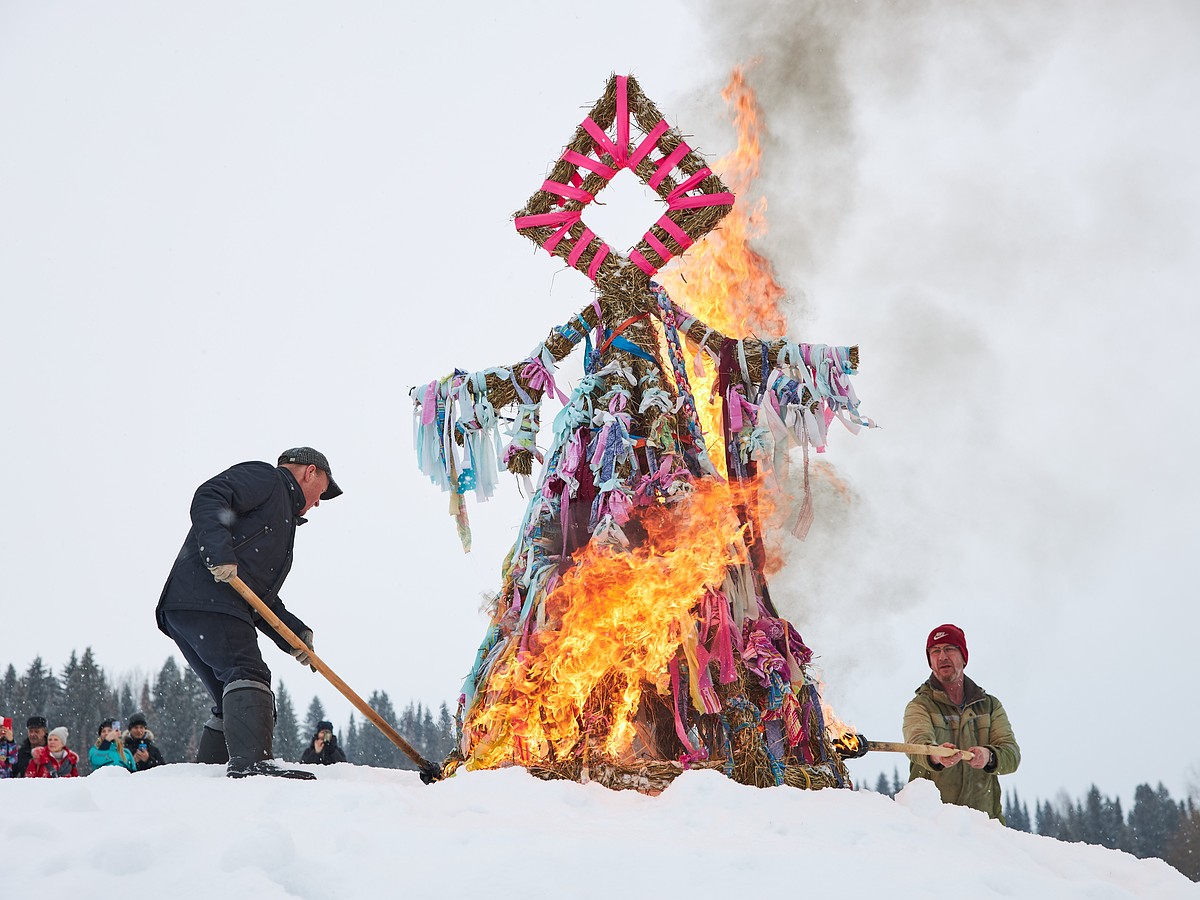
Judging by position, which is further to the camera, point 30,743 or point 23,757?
point 30,743

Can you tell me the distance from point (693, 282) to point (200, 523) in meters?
3.18

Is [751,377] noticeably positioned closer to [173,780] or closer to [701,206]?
[701,206]

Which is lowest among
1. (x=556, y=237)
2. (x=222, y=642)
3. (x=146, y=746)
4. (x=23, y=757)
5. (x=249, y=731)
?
(x=23, y=757)

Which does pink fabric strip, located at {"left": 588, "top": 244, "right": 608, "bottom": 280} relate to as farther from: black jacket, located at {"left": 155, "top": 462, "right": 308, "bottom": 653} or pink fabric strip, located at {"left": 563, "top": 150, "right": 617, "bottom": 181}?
black jacket, located at {"left": 155, "top": 462, "right": 308, "bottom": 653}

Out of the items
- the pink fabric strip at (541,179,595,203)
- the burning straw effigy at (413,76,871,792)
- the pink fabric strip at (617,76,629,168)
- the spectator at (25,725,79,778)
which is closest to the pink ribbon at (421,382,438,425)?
the burning straw effigy at (413,76,871,792)

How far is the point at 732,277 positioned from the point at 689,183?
2.43 ft

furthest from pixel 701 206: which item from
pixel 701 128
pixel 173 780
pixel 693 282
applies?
pixel 173 780

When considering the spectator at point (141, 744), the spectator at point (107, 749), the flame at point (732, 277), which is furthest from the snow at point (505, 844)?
the spectator at point (141, 744)

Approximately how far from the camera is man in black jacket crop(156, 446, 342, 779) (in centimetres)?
382

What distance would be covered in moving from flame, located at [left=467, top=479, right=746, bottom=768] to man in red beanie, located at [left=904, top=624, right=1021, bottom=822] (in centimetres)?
131

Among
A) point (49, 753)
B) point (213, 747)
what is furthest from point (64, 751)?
point (213, 747)

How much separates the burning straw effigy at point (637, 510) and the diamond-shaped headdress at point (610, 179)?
1cm

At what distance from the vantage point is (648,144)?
5172mm

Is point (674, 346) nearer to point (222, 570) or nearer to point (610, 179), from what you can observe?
point (610, 179)
